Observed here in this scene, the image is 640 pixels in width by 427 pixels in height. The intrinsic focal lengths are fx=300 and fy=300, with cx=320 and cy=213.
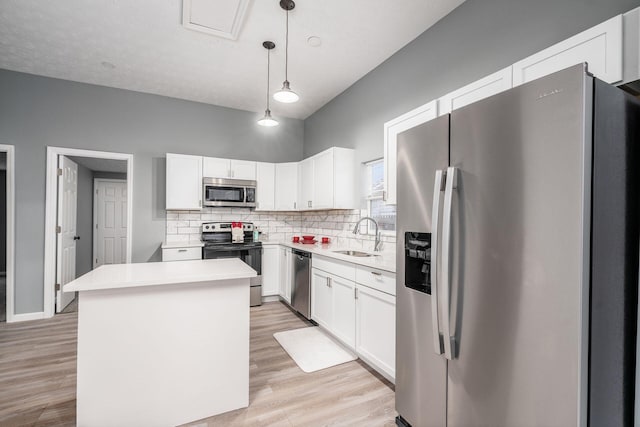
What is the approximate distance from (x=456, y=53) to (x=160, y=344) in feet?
9.81

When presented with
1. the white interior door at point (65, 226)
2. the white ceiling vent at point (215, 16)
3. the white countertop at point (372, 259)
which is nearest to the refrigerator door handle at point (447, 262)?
the white countertop at point (372, 259)

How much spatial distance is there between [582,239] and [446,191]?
50cm

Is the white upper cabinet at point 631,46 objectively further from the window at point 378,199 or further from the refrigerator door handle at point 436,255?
the window at point 378,199

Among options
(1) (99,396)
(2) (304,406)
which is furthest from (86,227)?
(2) (304,406)

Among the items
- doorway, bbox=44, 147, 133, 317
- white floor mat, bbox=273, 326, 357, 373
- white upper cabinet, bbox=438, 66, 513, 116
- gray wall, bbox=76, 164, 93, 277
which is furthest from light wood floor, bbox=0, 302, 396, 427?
gray wall, bbox=76, 164, 93, 277

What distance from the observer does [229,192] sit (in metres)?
4.34

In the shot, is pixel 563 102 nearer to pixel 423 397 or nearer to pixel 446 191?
pixel 446 191

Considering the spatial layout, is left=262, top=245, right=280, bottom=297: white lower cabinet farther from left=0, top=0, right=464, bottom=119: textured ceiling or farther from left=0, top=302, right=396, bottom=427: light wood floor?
left=0, top=0, right=464, bottom=119: textured ceiling

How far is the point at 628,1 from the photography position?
152cm

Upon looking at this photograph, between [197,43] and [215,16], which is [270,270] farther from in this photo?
[215,16]

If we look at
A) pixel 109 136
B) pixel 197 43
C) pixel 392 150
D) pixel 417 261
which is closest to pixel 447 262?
pixel 417 261

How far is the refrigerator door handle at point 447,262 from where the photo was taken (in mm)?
1310

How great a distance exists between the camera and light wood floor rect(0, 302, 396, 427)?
1893mm

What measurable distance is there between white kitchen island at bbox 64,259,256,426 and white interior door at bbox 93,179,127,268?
5153 mm
